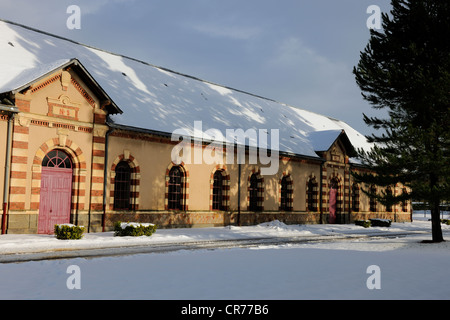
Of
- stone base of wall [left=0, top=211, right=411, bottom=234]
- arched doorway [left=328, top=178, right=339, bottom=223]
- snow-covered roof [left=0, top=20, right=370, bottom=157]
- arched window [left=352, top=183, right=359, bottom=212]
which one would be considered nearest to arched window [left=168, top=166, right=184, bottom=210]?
stone base of wall [left=0, top=211, right=411, bottom=234]

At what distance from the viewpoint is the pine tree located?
16359 millimetres

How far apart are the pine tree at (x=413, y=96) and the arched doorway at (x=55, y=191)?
40.1 ft

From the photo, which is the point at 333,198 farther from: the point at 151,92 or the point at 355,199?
the point at 151,92

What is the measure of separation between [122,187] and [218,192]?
6.45 metres

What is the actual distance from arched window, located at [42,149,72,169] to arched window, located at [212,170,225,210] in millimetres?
8937


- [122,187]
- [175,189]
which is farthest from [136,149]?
[175,189]

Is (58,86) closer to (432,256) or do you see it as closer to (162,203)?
(162,203)

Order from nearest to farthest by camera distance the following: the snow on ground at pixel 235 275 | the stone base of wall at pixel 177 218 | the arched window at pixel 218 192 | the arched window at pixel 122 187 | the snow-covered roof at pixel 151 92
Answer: the snow on ground at pixel 235 275 → the stone base of wall at pixel 177 218 → the snow-covered roof at pixel 151 92 → the arched window at pixel 122 187 → the arched window at pixel 218 192

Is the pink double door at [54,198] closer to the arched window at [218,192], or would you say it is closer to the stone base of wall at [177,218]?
the stone base of wall at [177,218]

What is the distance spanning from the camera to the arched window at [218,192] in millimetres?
25250

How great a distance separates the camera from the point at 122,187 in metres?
20.7

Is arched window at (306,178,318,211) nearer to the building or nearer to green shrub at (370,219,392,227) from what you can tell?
the building

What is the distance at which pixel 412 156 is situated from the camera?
54.4ft

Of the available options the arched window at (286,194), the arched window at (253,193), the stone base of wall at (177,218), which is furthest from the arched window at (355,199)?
the arched window at (253,193)
